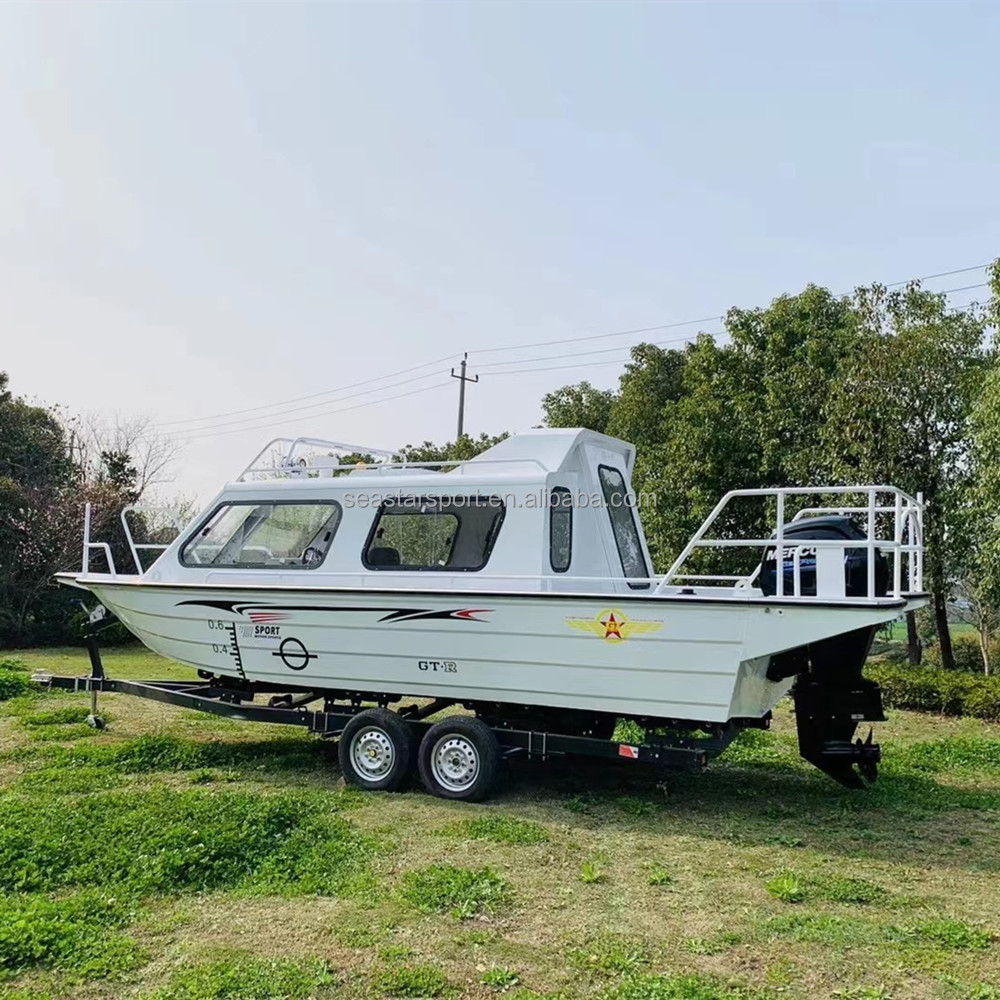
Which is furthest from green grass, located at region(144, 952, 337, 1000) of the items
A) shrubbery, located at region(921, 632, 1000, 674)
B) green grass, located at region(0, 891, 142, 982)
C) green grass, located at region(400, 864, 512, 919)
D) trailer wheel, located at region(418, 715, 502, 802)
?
shrubbery, located at region(921, 632, 1000, 674)

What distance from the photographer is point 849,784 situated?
739 cm

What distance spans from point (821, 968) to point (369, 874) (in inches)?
98.0

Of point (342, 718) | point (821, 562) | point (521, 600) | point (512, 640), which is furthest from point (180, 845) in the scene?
point (821, 562)

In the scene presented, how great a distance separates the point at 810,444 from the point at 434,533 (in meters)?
9.01

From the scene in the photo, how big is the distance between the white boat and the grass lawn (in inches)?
27.2

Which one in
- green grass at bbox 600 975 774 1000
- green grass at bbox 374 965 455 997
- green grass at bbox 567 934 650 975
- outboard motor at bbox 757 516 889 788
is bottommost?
green grass at bbox 374 965 455 997

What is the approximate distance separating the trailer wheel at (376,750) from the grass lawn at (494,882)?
0.22 meters

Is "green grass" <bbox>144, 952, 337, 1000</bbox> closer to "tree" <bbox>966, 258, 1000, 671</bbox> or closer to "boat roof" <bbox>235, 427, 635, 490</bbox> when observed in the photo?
"boat roof" <bbox>235, 427, 635, 490</bbox>

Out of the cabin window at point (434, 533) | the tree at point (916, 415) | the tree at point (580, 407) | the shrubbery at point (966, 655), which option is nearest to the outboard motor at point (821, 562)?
the cabin window at point (434, 533)

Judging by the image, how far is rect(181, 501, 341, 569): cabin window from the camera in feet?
26.2

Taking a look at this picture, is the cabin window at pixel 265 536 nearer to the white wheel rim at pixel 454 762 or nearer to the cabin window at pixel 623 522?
the white wheel rim at pixel 454 762

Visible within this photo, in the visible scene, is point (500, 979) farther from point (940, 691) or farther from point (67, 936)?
point (940, 691)

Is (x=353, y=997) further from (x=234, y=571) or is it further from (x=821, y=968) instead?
Answer: (x=234, y=571)

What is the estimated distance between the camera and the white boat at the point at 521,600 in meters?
6.39
